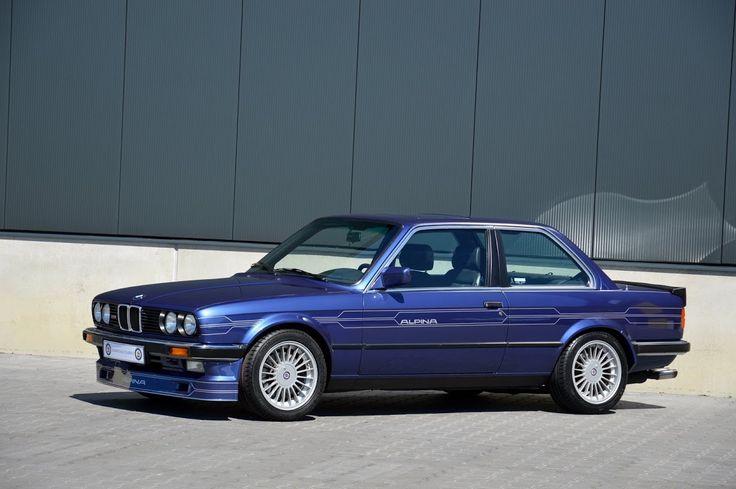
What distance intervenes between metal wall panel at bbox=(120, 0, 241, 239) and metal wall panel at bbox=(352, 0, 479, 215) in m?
1.54

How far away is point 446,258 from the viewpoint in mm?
10406

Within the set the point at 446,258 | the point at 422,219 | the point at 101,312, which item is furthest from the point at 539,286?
the point at 101,312

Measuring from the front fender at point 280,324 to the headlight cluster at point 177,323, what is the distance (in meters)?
0.34

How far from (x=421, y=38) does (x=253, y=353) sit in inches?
244

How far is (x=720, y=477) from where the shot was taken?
26.0ft

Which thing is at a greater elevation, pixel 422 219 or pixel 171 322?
pixel 422 219

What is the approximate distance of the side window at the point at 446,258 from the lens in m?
10.1

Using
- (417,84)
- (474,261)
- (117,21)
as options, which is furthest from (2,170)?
(474,261)

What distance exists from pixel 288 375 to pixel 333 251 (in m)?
1.37

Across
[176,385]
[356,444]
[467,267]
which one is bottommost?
[356,444]

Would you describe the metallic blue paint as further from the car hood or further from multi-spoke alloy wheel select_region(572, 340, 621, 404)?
multi-spoke alloy wheel select_region(572, 340, 621, 404)

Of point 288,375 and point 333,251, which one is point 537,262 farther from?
point 288,375

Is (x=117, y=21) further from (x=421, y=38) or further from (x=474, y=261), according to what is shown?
(x=474, y=261)

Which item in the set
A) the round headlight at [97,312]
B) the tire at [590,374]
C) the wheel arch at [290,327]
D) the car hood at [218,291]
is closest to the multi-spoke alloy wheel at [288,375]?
the wheel arch at [290,327]
